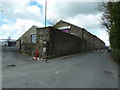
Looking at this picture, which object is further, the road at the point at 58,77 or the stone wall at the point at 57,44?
the stone wall at the point at 57,44

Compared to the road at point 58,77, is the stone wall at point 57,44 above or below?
above

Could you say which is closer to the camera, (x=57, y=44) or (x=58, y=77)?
(x=58, y=77)

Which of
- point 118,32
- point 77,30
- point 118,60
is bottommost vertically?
point 118,60

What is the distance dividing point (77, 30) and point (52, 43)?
2716cm

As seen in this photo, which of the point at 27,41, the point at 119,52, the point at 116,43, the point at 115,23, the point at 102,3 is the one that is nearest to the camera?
the point at 115,23

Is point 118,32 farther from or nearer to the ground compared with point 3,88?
farther from the ground

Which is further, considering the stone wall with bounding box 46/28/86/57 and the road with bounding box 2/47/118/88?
the stone wall with bounding box 46/28/86/57

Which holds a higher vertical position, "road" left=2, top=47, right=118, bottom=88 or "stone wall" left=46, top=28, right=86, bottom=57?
"stone wall" left=46, top=28, right=86, bottom=57

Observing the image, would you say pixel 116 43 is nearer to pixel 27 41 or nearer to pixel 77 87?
pixel 77 87

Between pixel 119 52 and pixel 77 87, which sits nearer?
pixel 77 87

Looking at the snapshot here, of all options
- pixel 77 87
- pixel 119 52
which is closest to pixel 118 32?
pixel 119 52

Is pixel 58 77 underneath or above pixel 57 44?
underneath

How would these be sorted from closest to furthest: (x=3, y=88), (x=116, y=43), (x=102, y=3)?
(x=3, y=88)
(x=116, y=43)
(x=102, y=3)

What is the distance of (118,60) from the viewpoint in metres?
17.2
